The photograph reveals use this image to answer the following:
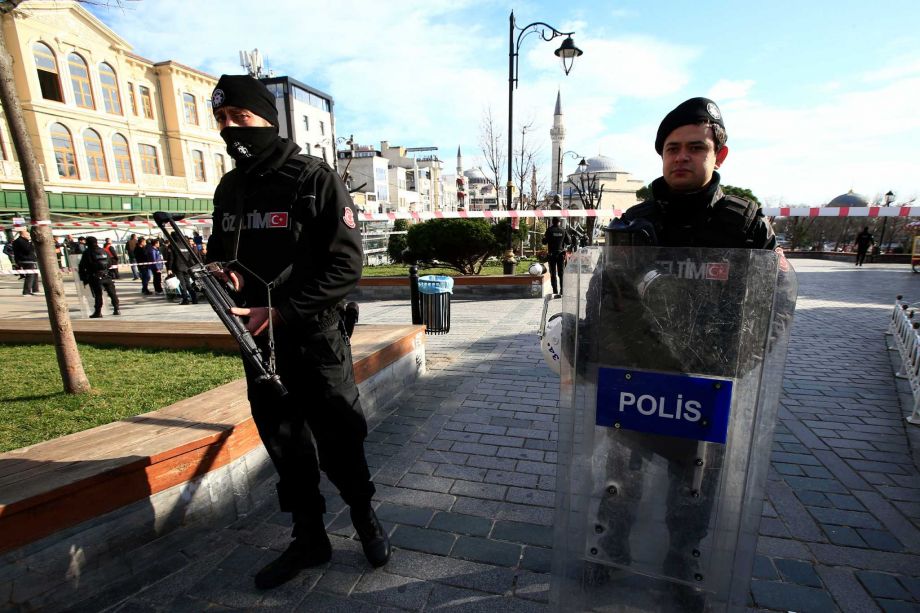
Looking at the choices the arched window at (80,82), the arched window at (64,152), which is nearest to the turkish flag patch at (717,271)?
the arched window at (64,152)

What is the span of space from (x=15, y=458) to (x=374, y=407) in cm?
231

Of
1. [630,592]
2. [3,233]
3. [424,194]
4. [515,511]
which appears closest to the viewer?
[630,592]

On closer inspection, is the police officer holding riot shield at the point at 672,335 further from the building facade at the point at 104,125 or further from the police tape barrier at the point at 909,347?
the building facade at the point at 104,125

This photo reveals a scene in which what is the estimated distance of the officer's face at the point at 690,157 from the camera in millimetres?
1731

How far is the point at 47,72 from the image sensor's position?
91.1 feet

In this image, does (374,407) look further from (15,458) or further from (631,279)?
(631,279)

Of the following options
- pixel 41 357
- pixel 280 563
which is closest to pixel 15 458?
pixel 280 563

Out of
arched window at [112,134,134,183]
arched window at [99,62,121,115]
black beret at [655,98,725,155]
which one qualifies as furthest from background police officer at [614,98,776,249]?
arched window at [99,62,121,115]

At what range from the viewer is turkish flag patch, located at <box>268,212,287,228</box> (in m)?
2.04

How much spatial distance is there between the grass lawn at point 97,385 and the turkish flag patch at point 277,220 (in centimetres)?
237

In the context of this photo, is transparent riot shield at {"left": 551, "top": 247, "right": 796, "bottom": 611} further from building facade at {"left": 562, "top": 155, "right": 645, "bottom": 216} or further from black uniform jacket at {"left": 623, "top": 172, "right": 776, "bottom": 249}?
building facade at {"left": 562, "top": 155, "right": 645, "bottom": 216}

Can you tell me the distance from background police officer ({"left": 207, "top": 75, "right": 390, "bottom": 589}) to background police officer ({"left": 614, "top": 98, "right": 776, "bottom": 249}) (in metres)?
1.33

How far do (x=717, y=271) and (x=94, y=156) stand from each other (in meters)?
39.6

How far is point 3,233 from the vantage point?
73.7 feet
